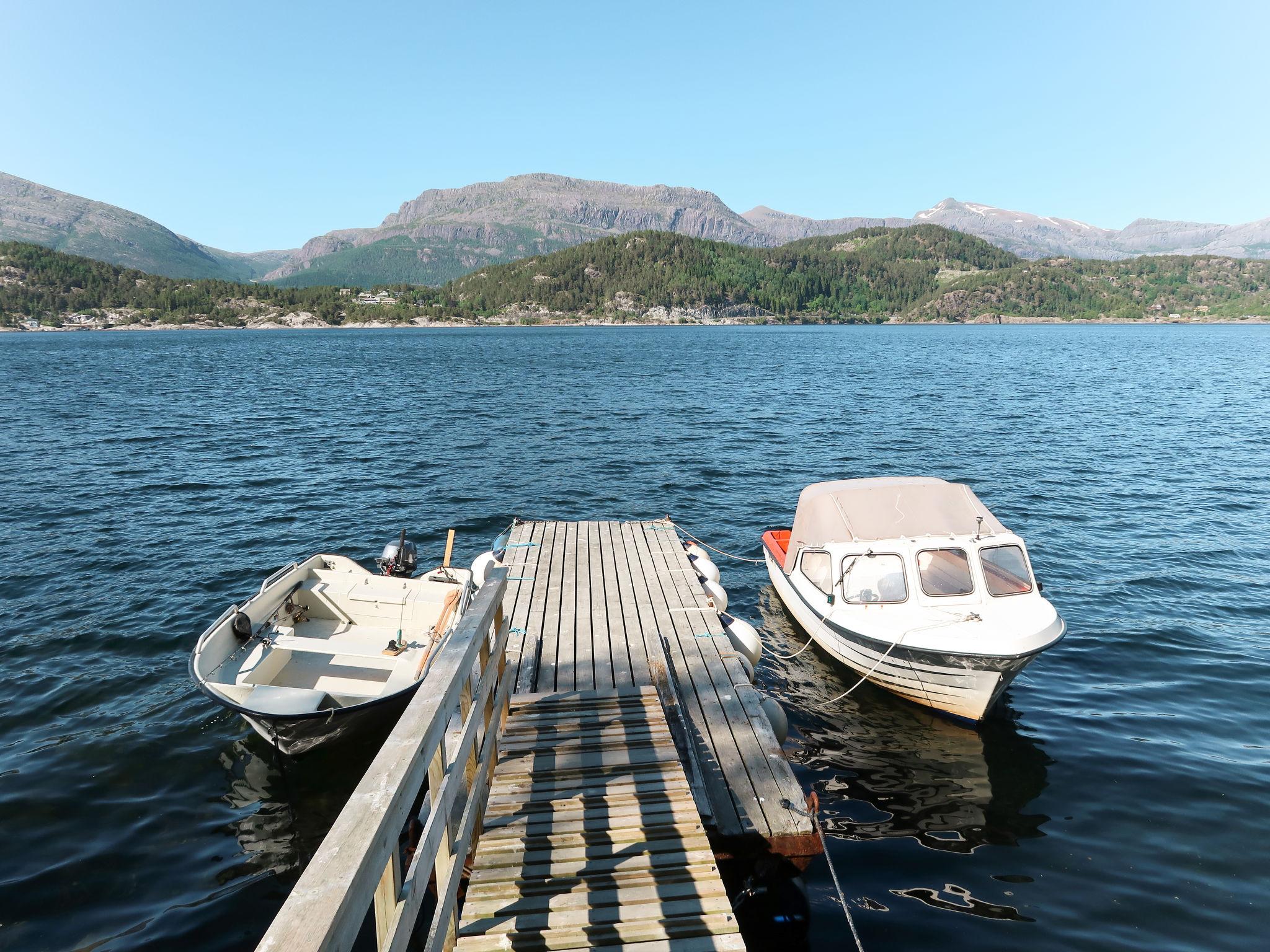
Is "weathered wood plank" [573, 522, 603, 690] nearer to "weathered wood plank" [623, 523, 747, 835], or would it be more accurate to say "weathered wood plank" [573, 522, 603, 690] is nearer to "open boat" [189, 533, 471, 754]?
"weathered wood plank" [623, 523, 747, 835]

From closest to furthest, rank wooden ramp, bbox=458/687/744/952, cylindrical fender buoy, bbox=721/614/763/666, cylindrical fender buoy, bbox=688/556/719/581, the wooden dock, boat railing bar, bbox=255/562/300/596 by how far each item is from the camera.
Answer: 1. the wooden dock
2. wooden ramp, bbox=458/687/744/952
3. cylindrical fender buoy, bbox=721/614/763/666
4. boat railing bar, bbox=255/562/300/596
5. cylindrical fender buoy, bbox=688/556/719/581

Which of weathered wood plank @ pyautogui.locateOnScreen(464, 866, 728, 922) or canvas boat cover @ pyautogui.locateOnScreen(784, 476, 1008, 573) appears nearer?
weathered wood plank @ pyautogui.locateOnScreen(464, 866, 728, 922)

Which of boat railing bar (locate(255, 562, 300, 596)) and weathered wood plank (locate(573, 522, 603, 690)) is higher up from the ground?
boat railing bar (locate(255, 562, 300, 596))

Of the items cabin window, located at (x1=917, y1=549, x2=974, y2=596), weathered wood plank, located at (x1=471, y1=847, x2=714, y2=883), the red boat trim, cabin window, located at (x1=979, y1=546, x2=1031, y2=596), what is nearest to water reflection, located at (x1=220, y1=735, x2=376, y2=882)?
weathered wood plank, located at (x1=471, y1=847, x2=714, y2=883)

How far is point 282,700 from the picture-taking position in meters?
9.22

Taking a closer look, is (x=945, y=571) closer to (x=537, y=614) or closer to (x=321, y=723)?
(x=537, y=614)

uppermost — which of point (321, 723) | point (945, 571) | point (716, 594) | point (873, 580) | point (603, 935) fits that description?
point (945, 571)

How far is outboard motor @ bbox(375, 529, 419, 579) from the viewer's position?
1484 centimetres

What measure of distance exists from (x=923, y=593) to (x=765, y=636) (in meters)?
3.99

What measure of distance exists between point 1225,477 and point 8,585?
4124 centimetres

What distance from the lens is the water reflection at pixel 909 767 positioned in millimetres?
8984

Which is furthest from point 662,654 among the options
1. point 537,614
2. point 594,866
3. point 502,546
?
point 502,546

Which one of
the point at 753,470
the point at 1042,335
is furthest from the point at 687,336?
the point at 753,470

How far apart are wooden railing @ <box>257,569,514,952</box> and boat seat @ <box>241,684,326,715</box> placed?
13.3 feet
